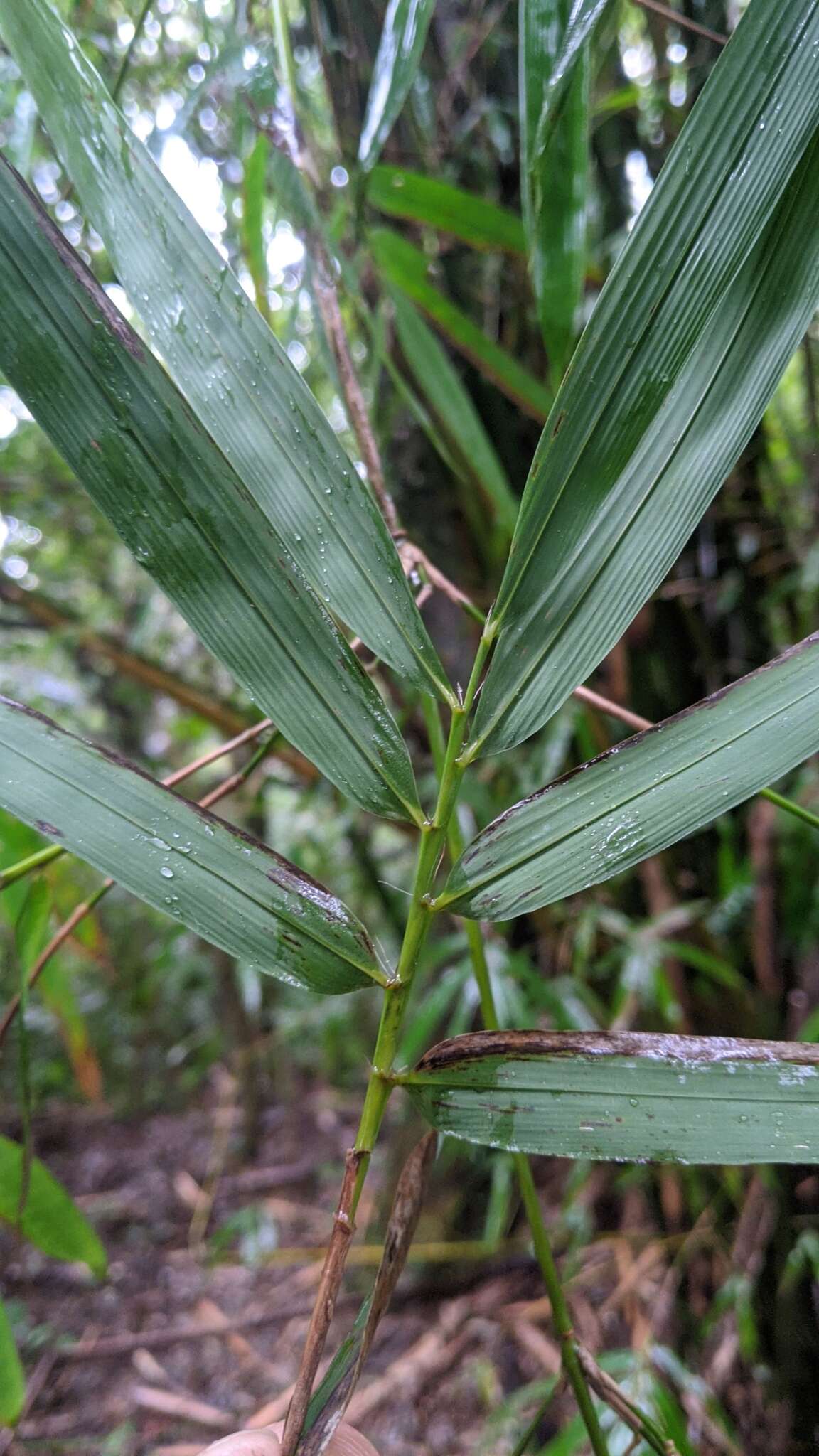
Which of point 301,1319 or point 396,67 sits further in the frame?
point 301,1319

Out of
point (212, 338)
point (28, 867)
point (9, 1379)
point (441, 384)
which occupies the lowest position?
point (9, 1379)

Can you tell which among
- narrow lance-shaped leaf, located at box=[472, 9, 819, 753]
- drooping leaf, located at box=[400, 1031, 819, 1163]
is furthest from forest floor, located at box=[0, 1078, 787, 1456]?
narrow lance-shaped leaf, located at box=[472, 9, 819, 753]

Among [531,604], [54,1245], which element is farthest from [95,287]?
[54,1245]

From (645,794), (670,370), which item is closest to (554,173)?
(670,370)

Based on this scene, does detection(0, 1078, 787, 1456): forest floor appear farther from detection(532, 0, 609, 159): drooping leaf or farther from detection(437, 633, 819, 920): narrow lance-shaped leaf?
detection(532, 0, 609, 159): drooping leaf

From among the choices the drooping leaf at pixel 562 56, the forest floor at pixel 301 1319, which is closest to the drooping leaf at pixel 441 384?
the drooping leaf at pixel 562 56

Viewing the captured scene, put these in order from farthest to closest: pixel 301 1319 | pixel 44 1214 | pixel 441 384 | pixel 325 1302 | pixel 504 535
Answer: pixel 301 1319, pixel 504 535, pixel 441 384, pixel 44 1214, pixel 325 1302

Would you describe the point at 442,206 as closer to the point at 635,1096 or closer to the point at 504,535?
the point at 504,535

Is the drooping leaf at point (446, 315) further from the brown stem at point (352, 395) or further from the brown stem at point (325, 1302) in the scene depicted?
the brown stem at point (325, 1302)
